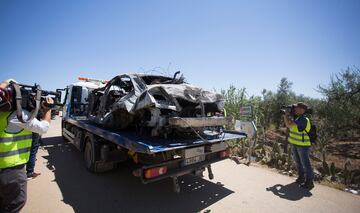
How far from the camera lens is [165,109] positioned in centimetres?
346

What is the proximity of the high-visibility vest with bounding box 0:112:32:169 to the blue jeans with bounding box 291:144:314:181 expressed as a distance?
5280 mm

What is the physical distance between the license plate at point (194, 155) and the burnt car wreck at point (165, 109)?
0.30 m

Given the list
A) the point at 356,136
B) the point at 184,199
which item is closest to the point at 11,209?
the point at 184,199

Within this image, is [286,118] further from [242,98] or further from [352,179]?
[242,98]

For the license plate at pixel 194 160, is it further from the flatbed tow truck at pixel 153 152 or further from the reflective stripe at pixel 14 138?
the reflective stripe at pixel 14 138

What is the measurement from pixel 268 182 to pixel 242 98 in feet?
22.2

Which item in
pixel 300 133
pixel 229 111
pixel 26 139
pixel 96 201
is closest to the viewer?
pixel 26 139

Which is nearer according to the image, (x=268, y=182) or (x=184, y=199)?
(x=184, y=199)

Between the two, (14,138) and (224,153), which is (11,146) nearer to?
(14,138)

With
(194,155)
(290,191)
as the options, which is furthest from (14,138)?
(290,191)

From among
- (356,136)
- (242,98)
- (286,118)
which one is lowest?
(356,136)

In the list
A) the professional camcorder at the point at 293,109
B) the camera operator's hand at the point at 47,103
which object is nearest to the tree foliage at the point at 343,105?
the professional camcorder at the point at 293,109

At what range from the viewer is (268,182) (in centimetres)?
474

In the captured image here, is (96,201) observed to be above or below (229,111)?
below
